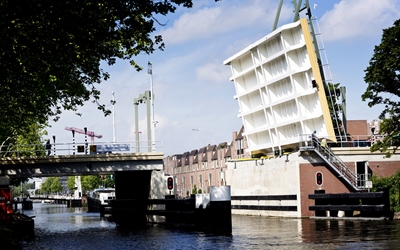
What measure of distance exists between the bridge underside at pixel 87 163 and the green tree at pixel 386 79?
15375 millimetres

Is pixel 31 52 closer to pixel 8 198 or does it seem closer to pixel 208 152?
pixel 8 198

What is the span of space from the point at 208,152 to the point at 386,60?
316 ft

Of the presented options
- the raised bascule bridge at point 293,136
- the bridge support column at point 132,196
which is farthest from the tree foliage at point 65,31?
the bridge support column at point 132,196

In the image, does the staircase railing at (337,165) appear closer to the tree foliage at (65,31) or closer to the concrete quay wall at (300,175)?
the concrete quay wall at (300,175)

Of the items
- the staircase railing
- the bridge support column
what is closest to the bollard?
the staircase railing

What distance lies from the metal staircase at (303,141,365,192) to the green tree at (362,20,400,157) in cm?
352

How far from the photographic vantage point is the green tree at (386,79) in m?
39.8

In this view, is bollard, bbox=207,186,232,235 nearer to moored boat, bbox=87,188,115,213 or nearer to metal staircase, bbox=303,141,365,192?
metal staircase, bbox=303,141,365,192

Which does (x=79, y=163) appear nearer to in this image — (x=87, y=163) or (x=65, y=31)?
(x=87, y=163)

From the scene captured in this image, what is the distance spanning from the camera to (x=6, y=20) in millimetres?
17312

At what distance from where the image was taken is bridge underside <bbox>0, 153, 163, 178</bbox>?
48.1 meters

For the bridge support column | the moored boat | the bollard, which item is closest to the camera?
the bollard

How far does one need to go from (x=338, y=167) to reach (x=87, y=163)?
17.2 metres

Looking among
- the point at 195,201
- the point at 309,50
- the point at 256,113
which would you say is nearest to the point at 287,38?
the point at 309,50
